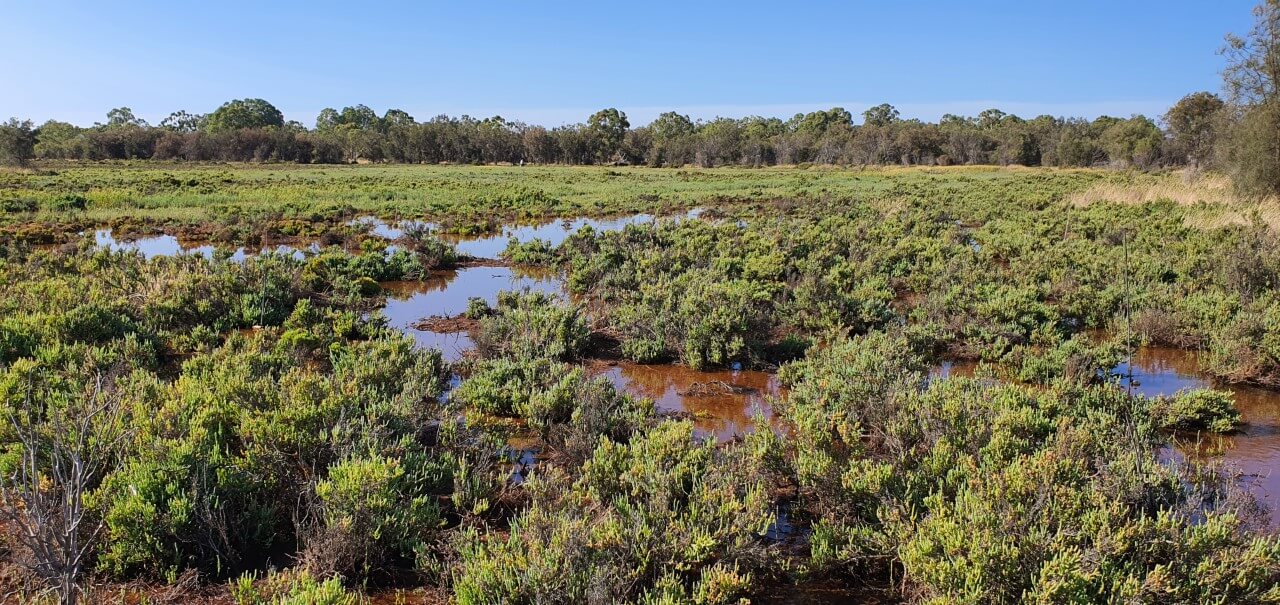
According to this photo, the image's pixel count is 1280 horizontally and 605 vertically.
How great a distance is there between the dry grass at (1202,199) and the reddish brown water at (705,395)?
591 inches

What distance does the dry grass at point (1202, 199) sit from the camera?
1678 cm

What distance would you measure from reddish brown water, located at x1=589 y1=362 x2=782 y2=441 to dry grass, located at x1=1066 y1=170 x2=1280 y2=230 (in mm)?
15008

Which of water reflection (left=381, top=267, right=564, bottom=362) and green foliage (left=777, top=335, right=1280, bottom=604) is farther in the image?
water reflection (left=381, top=267, right=564, bottom=362)

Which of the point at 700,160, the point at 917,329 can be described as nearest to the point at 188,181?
the point at 917,329

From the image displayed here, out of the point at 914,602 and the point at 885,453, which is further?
the point at 885,453

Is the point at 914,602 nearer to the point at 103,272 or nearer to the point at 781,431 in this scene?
the point at 781,431

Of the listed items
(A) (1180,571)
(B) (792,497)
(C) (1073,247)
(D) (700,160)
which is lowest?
(B) (792,497)

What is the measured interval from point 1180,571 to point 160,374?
8820 mm

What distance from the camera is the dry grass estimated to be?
16781 mm

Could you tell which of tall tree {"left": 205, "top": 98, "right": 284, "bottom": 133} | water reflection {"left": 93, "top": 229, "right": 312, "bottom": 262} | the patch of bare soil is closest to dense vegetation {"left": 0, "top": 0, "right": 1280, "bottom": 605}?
the patch of bare soil

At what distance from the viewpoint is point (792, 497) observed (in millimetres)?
5090

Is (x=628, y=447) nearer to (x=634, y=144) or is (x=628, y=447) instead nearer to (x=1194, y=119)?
(x=1194, y=119)

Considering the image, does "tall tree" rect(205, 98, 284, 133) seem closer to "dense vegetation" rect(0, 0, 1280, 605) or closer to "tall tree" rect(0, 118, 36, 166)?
"tall tree" rect(0, 118, 36, 166)

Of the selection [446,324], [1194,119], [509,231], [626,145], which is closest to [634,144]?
[626,145]
